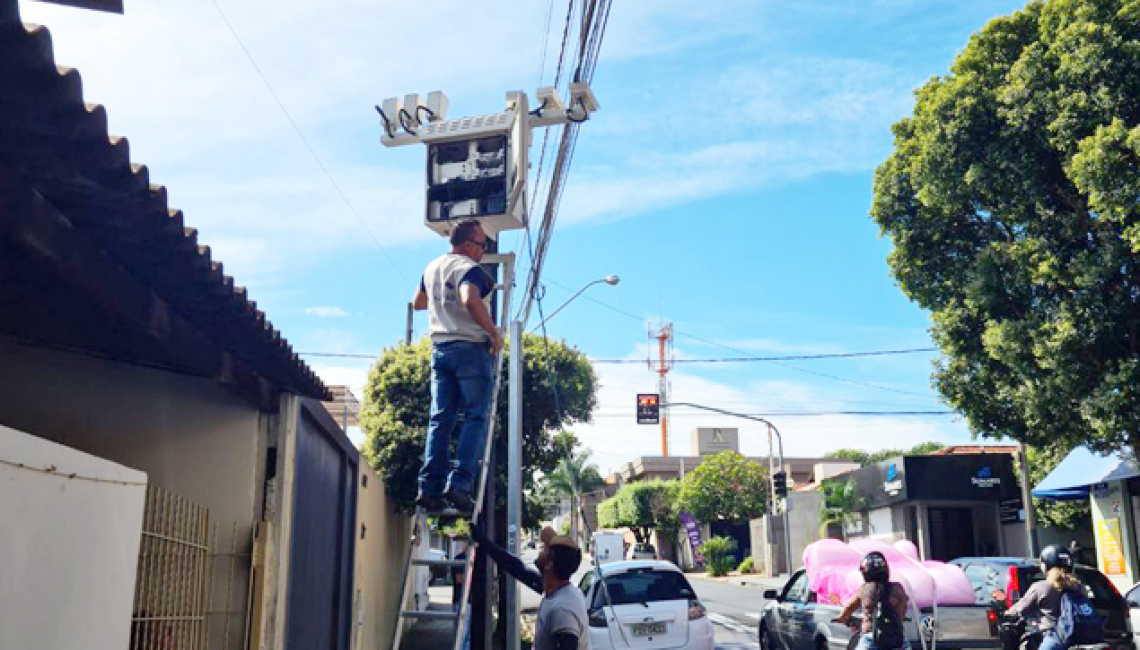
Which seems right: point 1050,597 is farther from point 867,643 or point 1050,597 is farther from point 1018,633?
point 1018,633

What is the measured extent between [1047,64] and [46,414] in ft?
44.5

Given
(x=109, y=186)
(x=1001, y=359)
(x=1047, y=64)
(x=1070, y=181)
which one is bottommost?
(x=109, y=186)

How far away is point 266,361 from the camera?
5.67 m

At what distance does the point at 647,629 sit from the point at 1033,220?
26.1 feet

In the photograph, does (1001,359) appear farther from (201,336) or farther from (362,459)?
(201,336)

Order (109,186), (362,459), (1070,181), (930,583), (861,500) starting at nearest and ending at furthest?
(109,186), (930,583), (362,459), (1070,181), (861,500)

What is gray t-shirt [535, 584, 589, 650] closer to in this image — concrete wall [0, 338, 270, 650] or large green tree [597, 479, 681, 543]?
concrete wall [0, 338, 270, 650]

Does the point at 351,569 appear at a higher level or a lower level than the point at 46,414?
lower

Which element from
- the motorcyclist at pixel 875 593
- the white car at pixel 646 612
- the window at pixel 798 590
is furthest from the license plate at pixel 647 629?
the motorcyclist at pixel 875 593

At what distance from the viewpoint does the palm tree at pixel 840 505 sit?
36.0 metres

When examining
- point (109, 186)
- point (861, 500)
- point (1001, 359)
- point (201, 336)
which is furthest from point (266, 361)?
point (861, 500)

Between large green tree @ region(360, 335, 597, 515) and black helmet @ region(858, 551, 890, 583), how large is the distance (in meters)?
8.00

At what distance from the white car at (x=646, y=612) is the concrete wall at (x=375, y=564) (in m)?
2.63

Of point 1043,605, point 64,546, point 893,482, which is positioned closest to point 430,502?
point 64,546
